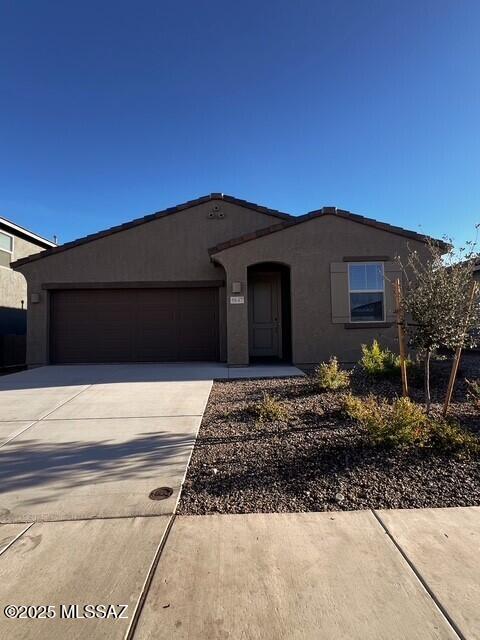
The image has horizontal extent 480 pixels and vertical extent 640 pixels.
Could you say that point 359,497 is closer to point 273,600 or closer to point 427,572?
point 427,572

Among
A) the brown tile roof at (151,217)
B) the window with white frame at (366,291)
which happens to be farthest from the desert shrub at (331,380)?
the brown tile roof at (151,217)

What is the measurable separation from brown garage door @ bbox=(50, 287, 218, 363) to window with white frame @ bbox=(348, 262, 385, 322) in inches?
165

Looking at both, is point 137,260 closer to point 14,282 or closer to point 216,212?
point 216,212

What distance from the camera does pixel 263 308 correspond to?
12.7 m

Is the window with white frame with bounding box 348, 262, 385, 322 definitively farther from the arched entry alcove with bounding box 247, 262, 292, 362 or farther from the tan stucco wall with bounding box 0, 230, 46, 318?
the tan stucco wall with bounding box 0, 230, 46, 318

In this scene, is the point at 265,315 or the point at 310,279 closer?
the point at 310,279

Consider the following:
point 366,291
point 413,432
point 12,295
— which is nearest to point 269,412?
point 413,432

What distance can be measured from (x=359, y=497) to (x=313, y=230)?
834cm

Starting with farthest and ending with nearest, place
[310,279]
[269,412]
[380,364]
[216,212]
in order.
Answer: [216,212] < [310,279] < [380,364] < [269,412]

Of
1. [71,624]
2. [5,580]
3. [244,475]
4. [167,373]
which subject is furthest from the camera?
[167,373]

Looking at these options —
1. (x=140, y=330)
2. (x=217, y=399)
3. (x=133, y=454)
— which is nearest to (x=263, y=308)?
(x=140, y=330)

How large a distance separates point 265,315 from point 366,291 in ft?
11.3

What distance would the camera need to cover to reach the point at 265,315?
1269 cm

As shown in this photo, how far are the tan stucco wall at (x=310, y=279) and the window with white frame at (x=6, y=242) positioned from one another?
390 inches
